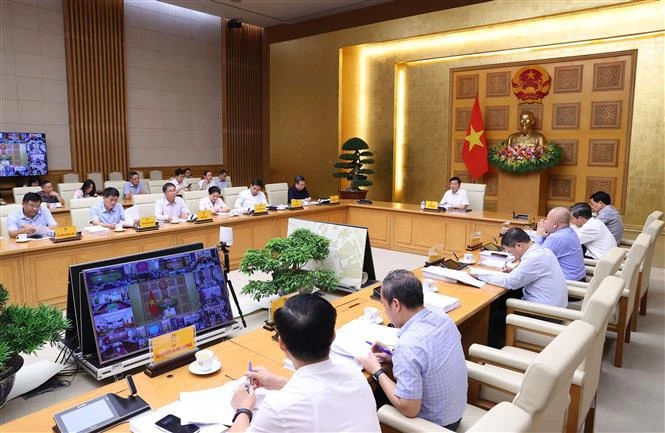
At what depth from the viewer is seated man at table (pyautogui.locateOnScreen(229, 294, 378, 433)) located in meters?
1.26

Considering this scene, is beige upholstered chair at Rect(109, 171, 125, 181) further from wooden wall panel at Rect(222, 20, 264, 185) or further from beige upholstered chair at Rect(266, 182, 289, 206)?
beige upholstered chair at Rect(266, 182, 289, 206)

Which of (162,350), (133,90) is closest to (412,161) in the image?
(133,90)

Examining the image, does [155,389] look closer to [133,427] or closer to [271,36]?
[133,427]

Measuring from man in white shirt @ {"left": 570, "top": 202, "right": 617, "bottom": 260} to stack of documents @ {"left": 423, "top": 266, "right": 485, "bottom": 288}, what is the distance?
1.78 m

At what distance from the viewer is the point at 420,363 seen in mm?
1657

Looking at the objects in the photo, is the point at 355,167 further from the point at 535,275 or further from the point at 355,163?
the point at 535,275

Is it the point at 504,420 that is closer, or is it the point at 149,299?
the point at 504,420

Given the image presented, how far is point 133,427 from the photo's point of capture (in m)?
1.50

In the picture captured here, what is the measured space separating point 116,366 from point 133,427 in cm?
63

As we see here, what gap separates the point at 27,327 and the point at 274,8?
29.4ft

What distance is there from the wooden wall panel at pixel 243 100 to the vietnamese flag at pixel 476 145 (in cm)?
582

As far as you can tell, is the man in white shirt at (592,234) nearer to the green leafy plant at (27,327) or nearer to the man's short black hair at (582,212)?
the man's short black hair at (582,212)

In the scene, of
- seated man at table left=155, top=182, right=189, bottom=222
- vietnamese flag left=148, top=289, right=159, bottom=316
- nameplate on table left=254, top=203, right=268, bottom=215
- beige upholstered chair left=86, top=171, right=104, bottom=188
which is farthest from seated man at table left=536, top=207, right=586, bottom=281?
beige upholstered chair left=86, top=171, right=104, bottom=188

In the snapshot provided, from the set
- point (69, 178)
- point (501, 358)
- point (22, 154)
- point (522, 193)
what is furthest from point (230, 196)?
point (501, 358)
